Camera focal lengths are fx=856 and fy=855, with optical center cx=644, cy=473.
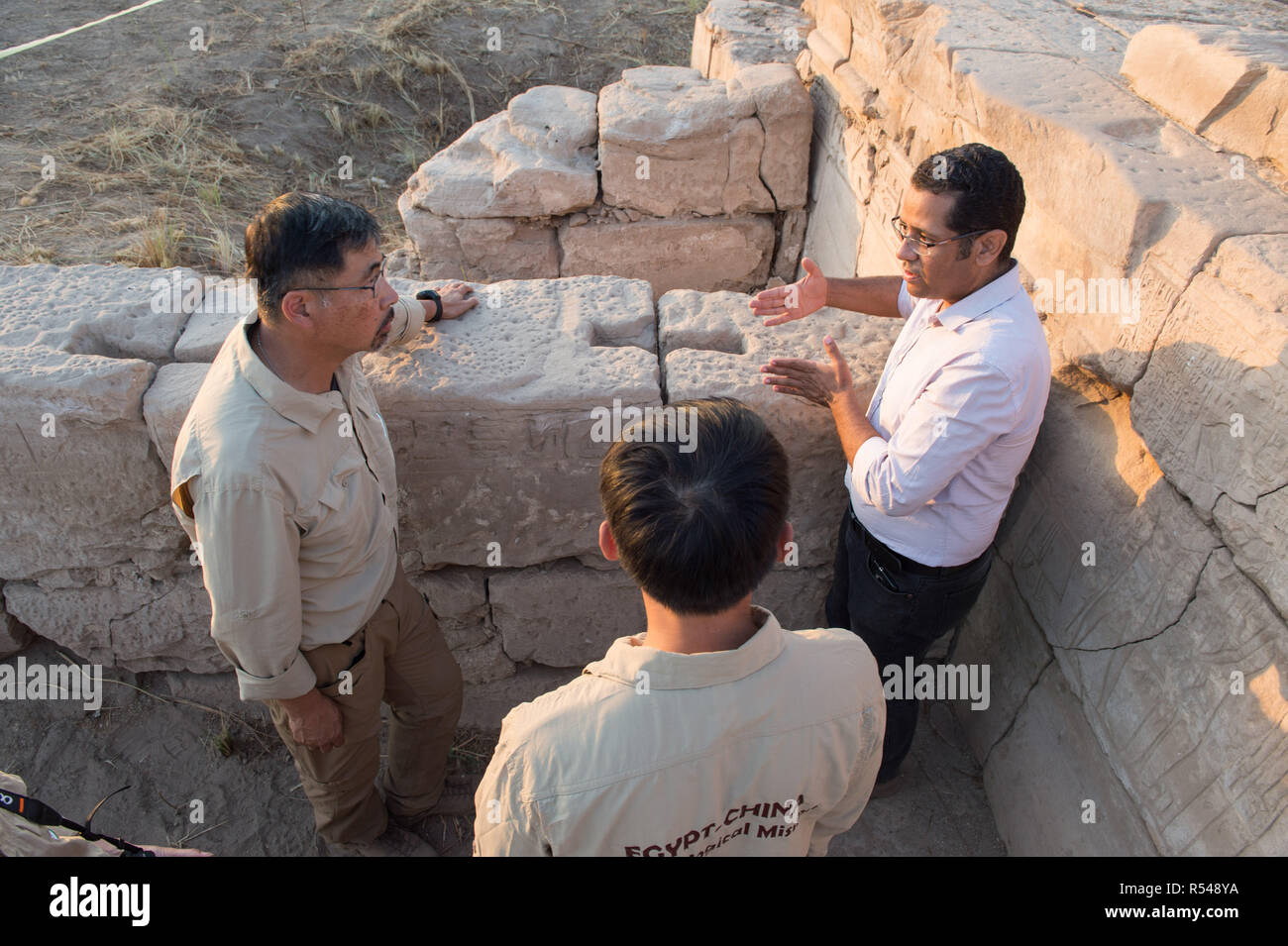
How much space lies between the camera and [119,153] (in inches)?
241

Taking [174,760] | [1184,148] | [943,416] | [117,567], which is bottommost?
[174,760]

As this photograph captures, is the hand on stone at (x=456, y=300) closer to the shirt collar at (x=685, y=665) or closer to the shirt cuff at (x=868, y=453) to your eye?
the shirt cuff at (x=868, y=453)

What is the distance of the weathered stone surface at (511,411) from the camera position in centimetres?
261

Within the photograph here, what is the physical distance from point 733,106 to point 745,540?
421 centimetres

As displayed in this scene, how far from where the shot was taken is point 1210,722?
6.62 feet

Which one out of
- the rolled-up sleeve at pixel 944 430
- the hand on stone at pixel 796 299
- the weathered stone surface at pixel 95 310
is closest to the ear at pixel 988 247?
the rolled-up sleeve at pixel 944 430

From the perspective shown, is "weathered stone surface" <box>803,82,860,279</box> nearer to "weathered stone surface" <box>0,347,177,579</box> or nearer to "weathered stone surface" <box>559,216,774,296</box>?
"weathered stone surface" <box>559,216,774,296</box>

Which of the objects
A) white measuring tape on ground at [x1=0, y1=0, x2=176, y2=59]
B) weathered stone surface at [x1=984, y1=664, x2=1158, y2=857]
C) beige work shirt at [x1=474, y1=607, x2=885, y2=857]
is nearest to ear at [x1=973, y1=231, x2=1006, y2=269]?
beige work shirt at [x1=474, y1=607, x2=885, y2=857]

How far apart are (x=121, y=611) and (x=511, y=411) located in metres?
1.72

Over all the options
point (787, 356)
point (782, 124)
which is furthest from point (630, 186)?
point (787, 356)

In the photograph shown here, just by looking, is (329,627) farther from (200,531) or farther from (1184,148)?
(1184,148)

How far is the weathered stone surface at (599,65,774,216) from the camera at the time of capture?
490 cm

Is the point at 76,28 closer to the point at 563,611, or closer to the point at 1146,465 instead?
the point at 563,611

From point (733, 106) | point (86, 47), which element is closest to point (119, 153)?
point (86, 47)
